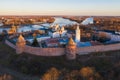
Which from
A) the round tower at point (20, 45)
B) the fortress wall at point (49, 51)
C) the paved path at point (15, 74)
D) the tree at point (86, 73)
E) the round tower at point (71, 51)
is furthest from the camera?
the round tower at point (20, 45)

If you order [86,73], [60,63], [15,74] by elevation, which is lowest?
[15,74]

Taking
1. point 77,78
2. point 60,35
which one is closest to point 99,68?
point 77,78

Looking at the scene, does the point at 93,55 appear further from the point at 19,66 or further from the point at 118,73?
the point at 19,66

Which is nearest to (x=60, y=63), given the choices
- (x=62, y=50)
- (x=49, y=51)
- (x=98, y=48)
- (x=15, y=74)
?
(x=62, y=50)

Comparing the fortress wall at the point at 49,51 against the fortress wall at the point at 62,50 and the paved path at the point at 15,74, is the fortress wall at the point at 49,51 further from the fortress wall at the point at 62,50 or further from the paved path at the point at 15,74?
the paved path at the point at 15,74

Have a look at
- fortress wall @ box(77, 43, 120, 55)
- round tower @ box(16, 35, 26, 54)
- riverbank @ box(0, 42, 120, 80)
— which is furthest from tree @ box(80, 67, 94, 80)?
round tower @ box(16, 35, 26, 54)

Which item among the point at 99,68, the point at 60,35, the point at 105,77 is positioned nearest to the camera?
the point at 105,77

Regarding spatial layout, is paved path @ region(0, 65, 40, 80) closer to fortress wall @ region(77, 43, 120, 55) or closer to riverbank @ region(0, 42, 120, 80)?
riverbank @ region(0, 42, 120, 80)

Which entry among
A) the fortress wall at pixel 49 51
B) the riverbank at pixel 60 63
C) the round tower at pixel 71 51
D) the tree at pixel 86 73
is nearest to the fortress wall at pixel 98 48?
the riverbank at pixel 60 63

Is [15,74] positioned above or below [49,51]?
below

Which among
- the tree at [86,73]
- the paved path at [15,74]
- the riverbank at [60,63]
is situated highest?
the tree at [86,73]

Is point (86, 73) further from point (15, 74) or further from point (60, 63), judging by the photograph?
point (15, 74)
